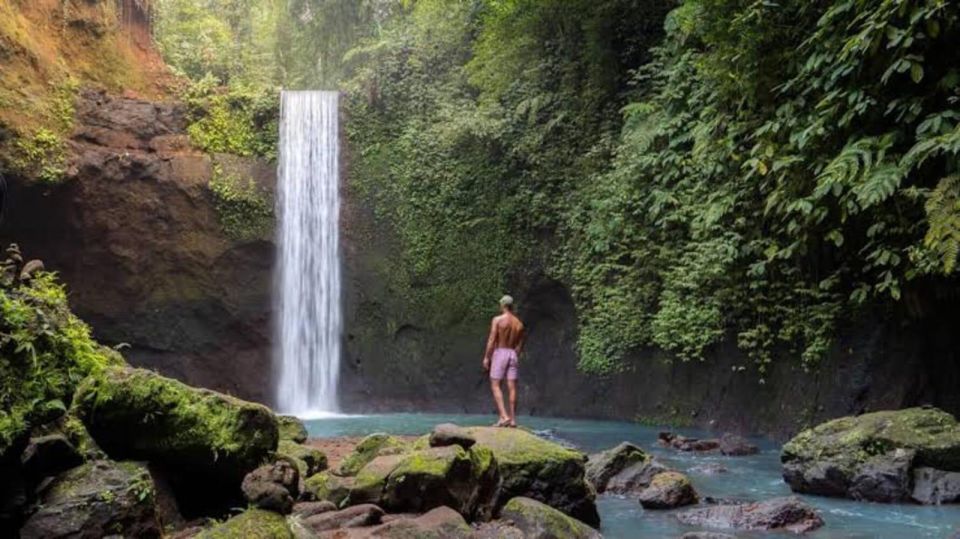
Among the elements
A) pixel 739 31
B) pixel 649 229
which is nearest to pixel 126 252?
pixel 649 229

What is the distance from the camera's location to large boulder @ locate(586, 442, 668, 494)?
336 inches

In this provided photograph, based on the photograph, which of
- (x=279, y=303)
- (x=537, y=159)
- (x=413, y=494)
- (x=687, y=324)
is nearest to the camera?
(x=413, y=494)

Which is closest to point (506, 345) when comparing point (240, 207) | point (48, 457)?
point (48, 457)

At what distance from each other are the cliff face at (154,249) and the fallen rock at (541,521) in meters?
13.1

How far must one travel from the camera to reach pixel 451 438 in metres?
6.65

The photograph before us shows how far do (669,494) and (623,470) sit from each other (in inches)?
41.1

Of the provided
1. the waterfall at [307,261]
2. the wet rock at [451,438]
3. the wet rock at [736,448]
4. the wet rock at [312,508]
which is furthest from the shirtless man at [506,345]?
the waterfall at [307,261]

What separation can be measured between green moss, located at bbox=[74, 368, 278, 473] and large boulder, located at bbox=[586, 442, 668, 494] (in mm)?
3776

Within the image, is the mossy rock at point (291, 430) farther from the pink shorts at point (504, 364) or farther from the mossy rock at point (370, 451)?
the pink shorts at point (504, 364)

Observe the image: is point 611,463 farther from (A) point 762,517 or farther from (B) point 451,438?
(B) point 451,438

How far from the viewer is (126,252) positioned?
58.6 feet

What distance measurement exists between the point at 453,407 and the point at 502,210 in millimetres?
4192

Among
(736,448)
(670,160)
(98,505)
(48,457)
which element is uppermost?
(670,160)

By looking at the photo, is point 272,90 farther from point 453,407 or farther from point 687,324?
point 687,324
